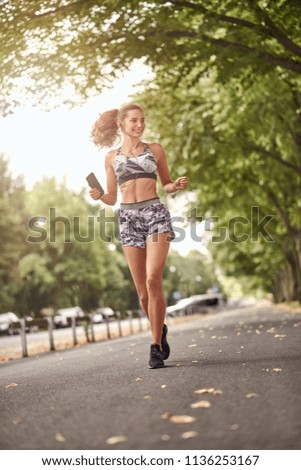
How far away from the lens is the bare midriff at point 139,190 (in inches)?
261

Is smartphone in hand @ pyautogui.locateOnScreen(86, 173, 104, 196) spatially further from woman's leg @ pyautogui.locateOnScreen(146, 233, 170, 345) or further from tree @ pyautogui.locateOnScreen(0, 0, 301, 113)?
tree @ pyautogui.locateOnScreen(0, 0, 301, 113)

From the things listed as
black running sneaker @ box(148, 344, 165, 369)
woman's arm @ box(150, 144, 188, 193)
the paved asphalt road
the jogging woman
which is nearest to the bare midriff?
the jogging woman

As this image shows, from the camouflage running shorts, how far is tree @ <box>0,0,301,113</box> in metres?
5.49

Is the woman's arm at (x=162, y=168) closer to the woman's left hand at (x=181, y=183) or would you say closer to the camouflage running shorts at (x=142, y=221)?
the woman's left hand at (x=181, y=183)

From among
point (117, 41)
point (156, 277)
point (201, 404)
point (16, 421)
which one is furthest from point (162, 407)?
point (117, 41)

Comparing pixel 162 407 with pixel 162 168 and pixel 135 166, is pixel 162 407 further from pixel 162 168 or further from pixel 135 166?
pixel 162 168

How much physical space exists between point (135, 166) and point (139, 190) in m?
0.23

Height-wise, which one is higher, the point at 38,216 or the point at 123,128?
the point at 38,216

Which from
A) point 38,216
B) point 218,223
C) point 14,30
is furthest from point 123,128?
point 38,216

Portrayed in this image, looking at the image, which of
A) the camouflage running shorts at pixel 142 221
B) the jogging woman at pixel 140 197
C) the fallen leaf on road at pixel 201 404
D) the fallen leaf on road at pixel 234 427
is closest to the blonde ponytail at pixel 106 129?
the jogging woman at pixel 140 197

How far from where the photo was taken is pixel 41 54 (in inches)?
484

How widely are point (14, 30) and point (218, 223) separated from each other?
21.4 m

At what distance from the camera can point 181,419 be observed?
4.07m
